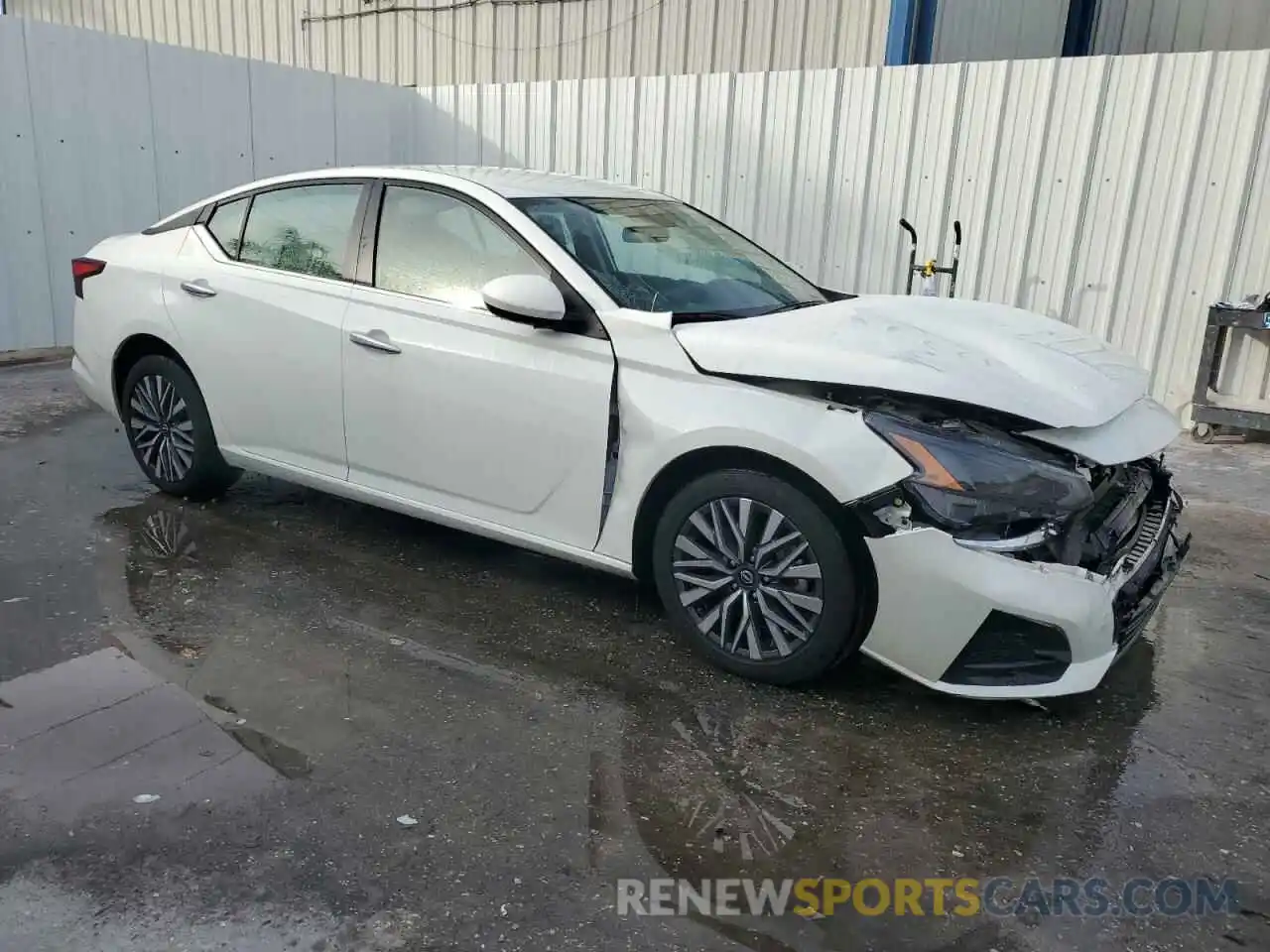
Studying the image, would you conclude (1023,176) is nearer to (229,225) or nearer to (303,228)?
(303,228)

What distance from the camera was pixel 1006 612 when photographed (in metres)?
2.75

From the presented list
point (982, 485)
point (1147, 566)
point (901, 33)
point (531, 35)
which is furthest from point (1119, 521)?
point (531, 35)

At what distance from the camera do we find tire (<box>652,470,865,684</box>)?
296 centimetres

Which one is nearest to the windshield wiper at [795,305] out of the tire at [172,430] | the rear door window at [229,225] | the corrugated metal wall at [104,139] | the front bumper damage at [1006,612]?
the front bumper damage at [1006,612]

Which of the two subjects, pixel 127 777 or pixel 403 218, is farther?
pixel 403 218

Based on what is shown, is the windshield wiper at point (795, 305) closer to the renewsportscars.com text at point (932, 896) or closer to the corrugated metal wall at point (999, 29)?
the renewsportscars.com text at point (932, 896)

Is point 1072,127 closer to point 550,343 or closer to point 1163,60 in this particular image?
point 1163,60

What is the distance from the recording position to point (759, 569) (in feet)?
10.2


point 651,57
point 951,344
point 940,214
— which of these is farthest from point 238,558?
point 651,57

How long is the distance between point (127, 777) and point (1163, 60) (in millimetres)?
7043

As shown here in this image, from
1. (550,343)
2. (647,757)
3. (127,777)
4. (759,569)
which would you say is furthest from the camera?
(550,343)

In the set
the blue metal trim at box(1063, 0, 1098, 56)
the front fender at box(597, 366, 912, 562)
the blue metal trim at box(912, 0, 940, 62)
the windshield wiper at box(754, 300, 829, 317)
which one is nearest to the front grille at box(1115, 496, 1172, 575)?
the front fender at box(597, 366, 912, 562)

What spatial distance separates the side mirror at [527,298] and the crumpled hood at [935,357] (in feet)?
1.40

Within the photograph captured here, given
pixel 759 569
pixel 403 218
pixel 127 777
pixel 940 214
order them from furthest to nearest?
pixel 940 214 < pixel 403 218 < pixel 759 569 < pixel 127 777
